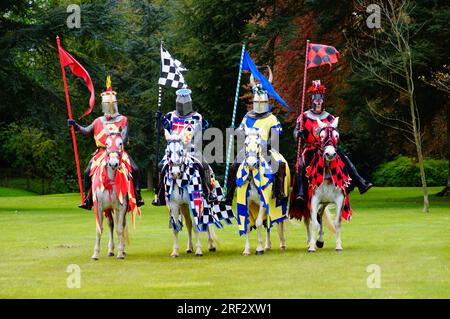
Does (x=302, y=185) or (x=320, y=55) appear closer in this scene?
(x=302, y=185)

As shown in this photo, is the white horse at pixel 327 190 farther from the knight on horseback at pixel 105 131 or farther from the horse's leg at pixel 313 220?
the knight on horseback at pixel 105 131

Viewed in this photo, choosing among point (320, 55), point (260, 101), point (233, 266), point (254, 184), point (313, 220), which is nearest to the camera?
point (233, 266)

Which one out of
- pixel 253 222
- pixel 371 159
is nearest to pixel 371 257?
pixel 253 222

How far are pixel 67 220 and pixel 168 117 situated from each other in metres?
13.1

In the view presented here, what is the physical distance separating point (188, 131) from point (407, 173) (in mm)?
42981

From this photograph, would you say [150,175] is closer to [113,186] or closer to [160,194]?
[160,194]

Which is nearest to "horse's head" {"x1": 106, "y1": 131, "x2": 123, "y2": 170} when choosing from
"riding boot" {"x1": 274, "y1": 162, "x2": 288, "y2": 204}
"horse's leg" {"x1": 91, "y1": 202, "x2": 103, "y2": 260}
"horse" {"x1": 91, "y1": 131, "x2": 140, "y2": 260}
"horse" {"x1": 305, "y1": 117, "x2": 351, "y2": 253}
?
"horse" {"x1": 91, "y1": 131, "x2": 140, "y2": 260}

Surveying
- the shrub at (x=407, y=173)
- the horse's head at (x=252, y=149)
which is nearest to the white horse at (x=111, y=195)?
the horse's head at (x=252, y=149)

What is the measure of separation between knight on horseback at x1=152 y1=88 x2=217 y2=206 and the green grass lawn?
1136mm

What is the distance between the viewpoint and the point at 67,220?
30500 millimetres

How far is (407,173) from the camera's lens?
5938 cm

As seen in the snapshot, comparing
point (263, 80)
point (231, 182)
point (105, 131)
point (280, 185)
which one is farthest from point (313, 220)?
point (105, 131)

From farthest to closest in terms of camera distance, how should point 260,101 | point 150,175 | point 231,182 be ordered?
point 150,175
point 260,101
point 231,182

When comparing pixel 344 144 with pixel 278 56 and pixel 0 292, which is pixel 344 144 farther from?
pixel 0 292
